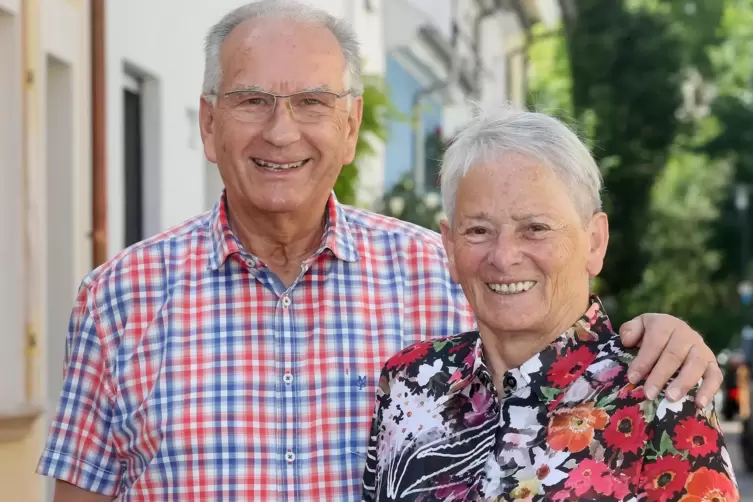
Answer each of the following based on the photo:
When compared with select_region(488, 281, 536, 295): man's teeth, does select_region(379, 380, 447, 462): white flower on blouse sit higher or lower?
lower

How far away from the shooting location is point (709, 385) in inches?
107

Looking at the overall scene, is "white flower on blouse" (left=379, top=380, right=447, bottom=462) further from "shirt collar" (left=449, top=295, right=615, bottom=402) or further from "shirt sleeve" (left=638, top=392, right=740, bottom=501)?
"shirt sleeve" (left=638, top=392, right=740, bottom=501)

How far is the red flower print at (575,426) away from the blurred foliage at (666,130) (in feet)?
78.7

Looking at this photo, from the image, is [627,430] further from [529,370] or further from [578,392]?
[529,370]

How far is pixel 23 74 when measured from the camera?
323 inches

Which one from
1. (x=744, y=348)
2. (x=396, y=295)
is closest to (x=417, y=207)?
(x=744, y=348)

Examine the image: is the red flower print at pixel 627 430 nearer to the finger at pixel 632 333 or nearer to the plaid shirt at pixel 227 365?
the finger at pixel 632 333

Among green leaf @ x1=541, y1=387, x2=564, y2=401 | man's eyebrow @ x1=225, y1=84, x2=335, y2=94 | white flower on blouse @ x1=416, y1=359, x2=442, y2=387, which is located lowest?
green leaf @ x1=541, y1=387, x2=564, y2=401

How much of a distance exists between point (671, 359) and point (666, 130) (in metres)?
32.0

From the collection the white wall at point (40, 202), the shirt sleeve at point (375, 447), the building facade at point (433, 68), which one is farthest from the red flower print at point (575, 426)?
the building facade at point (433, 68)

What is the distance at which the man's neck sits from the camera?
3.42 meters

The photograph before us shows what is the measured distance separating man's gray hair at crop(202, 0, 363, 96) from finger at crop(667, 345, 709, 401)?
1.05 m

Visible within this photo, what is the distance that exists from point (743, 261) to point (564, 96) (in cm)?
845

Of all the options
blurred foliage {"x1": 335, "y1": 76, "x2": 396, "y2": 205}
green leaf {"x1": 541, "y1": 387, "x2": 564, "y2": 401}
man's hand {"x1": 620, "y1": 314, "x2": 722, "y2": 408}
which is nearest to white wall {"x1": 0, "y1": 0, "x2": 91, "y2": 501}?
blurred foliage {"x1": 335, "y1": 76, "x2": 396, "y2": 205}
